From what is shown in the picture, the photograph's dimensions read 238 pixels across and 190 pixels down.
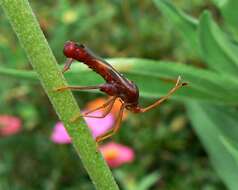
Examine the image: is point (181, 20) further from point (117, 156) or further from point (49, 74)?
point (117, 156)

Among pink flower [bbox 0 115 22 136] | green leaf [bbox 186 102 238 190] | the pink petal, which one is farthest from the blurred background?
green leaf [bbox 186 102 238 190]

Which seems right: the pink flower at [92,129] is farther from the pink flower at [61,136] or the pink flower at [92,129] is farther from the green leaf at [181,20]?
the green leaf at [181,20]

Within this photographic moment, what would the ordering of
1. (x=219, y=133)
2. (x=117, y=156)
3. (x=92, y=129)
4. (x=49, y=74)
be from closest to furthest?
1. (x=49, y=74)
2. (x=219, y=133)
3. (x=117, y=156)
4. (x=92, y=129)

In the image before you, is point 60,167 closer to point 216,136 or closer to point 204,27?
point 216,136

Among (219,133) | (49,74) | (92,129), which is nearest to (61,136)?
(92,129)

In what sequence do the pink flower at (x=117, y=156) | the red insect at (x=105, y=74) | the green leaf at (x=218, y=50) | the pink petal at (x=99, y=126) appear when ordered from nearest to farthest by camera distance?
the red insect at (x=105, y=74) → the green leaf at (x=218, y=50) → the pink flower at (x=117, y=156) → the pink petal at (x=99, y=126)

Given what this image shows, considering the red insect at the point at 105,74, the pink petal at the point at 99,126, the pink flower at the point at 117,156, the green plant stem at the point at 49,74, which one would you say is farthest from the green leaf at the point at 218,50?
the pink petal at the point at 99,126

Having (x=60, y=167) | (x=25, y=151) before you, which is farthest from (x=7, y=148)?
(x=60, y=167)

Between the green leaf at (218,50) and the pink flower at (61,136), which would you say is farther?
the pink flower at (61,136)
